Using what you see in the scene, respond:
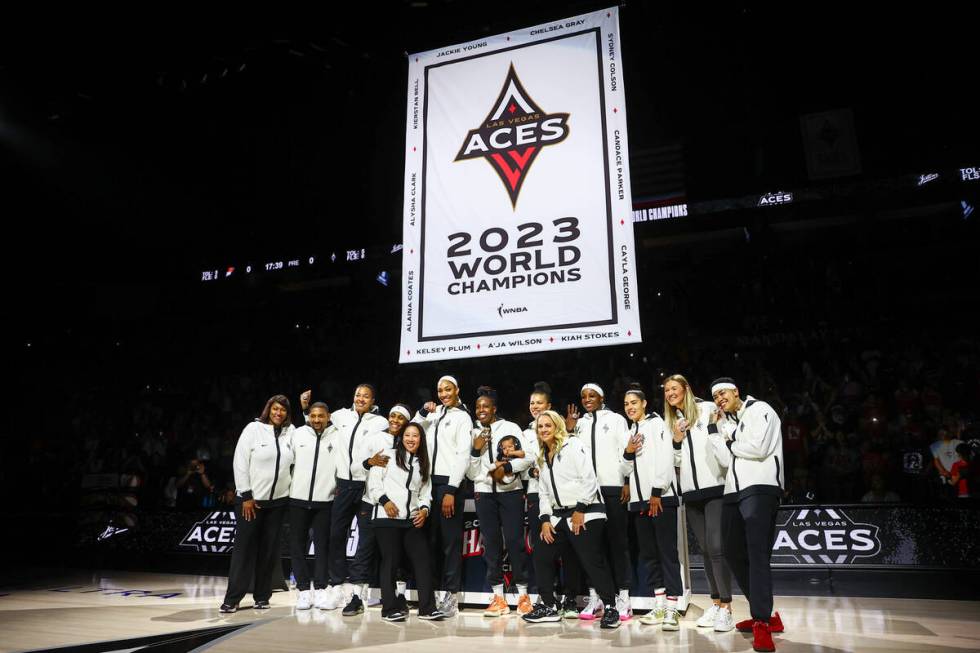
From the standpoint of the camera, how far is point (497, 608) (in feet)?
16.9

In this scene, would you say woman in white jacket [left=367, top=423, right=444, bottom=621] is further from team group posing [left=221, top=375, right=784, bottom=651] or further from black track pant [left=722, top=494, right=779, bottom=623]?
black track pant [left=722, top=494, right=779, bottom=623]

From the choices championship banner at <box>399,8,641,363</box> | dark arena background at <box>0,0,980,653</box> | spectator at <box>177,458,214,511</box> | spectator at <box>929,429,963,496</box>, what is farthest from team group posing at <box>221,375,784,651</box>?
spectator at <box>177,458,214,511</box>

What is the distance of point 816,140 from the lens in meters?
11.3

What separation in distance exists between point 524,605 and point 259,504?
2.23 metres

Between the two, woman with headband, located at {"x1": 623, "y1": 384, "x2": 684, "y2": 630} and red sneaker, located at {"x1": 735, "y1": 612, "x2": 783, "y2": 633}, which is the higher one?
woman with headband, located at {"x1": 623, "y1": 384, "x2": 684, "y2": 630}

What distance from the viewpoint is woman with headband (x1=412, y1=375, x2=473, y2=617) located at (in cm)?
515

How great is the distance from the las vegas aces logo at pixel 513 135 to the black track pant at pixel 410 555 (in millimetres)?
2884

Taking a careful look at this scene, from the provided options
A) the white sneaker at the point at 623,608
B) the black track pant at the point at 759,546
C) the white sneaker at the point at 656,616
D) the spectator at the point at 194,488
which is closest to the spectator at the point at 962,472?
the white sneaker at the point at 656,616

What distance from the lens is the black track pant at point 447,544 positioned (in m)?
5.15

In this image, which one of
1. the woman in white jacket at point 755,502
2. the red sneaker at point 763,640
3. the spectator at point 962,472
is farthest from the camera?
the spectator at point 962,472

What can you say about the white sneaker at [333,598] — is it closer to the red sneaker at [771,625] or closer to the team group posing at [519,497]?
the team group posing at [519,497]

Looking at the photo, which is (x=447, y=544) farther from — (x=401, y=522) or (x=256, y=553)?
(x=256, y=553)

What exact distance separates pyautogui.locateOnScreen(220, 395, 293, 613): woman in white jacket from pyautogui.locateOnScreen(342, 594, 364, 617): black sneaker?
749mm

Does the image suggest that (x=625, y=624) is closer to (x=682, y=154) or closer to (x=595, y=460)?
(x=595, y=460)
